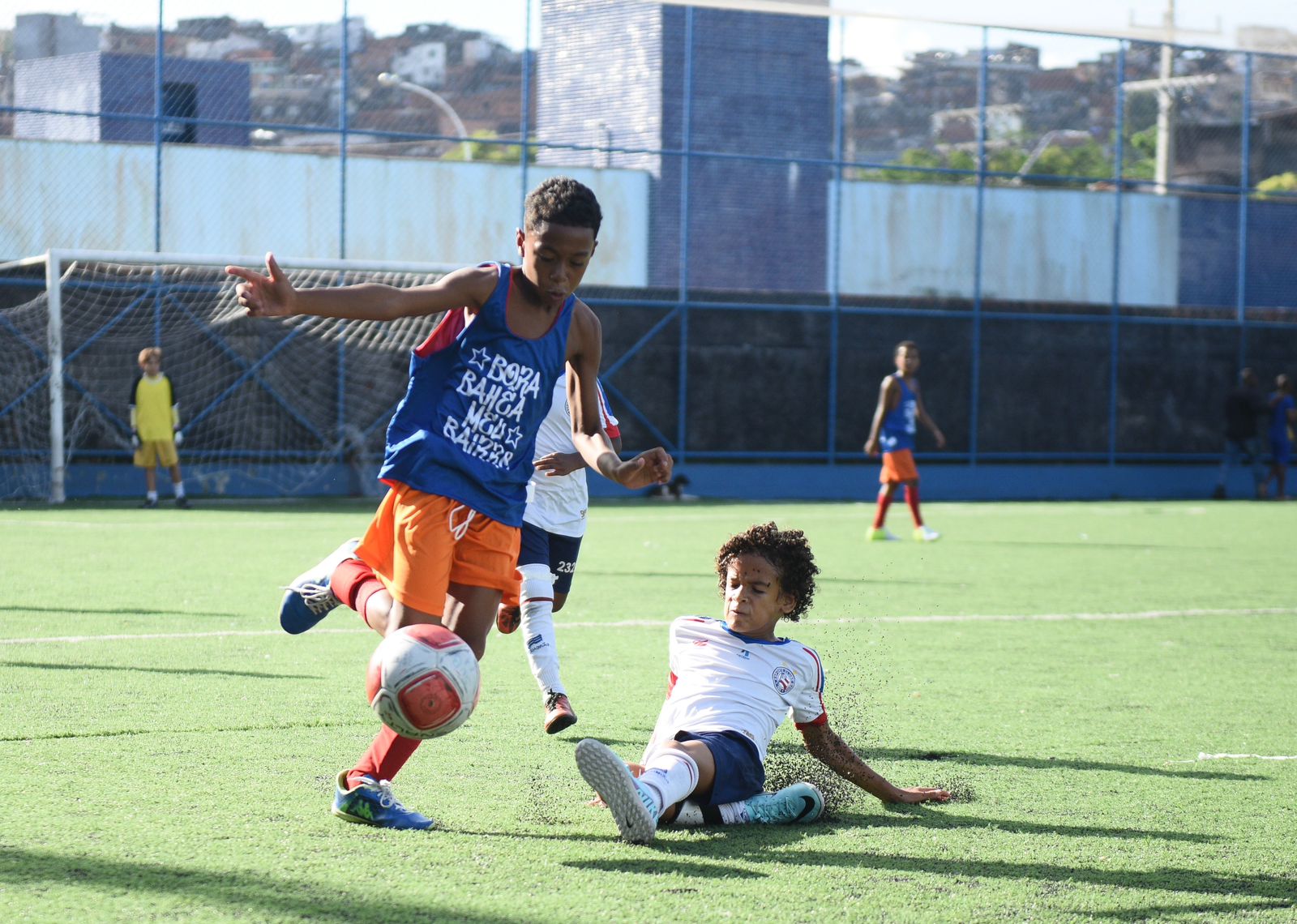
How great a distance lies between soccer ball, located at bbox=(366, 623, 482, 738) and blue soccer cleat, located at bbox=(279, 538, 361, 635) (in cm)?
91

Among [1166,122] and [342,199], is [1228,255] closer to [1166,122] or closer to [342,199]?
[1166,122]

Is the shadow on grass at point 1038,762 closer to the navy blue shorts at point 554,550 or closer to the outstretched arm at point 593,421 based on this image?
the outstretched arm at point 593,421

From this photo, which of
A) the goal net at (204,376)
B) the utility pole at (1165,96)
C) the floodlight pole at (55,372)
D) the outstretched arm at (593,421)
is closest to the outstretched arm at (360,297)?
the outstretched arm at (593,421)

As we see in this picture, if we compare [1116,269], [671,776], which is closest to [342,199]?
[1116,269]

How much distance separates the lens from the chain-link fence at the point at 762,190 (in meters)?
20.0

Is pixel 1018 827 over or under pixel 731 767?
under

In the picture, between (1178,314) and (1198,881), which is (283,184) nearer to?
(1178,314)

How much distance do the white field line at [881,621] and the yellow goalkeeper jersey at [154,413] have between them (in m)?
9.54

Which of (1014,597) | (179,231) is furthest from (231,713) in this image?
(179,231)

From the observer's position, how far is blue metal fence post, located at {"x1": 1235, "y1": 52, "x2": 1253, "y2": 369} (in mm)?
24719

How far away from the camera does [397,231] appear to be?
21.8 m

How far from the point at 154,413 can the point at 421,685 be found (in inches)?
546

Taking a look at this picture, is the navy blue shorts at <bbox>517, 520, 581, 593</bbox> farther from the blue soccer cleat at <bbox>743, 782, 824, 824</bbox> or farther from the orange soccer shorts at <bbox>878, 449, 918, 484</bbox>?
the orange soccer shorts at <bbox>878, 449, 918, 484</bbox>

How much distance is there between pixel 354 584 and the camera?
4652 mm
